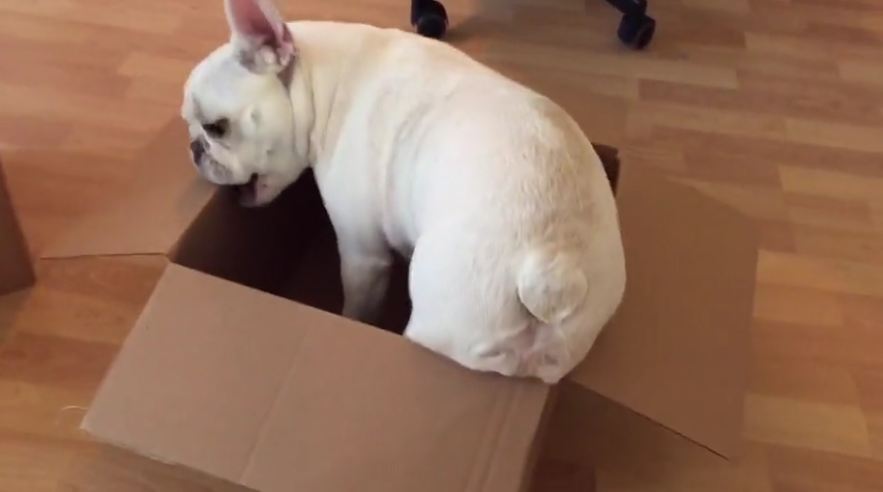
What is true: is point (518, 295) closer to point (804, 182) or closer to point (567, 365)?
point (567, 365)

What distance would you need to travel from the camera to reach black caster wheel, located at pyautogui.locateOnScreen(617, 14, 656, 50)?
2158 mm

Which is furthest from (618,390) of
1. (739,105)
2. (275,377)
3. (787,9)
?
(787,9)

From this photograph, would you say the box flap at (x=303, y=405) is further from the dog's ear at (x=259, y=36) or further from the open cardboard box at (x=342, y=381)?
the dog's ear at (x=259, y=36)

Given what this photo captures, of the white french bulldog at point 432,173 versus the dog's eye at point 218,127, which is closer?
the white french bulldog at point 432,173

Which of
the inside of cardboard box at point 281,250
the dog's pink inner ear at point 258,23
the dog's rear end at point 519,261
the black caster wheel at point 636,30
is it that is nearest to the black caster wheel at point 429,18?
the black caster wheel at point 636,30

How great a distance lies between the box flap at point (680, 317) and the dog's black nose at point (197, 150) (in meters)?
0.53

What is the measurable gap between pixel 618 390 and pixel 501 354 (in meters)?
0.15

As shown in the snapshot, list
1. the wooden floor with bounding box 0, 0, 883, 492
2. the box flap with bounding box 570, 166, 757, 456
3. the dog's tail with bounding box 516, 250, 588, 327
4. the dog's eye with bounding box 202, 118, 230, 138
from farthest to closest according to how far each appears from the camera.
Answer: the wooden floor with bounding box 0, 0, 883, 492
the dog's eye with bounding box 202, 118, 230, 138
the box flap with bounding box 570, 166, 757, 456
the dog's tail with bounding box 516, 250, 588, 327

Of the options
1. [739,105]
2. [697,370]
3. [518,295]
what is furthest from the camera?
[739,105]

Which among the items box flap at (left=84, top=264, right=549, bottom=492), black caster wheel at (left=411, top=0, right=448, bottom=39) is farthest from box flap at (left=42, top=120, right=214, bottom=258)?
black caster wheel at (left=411, top=0, right=448, bottom=39)

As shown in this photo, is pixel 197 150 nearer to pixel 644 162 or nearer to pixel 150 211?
pixel 150 211

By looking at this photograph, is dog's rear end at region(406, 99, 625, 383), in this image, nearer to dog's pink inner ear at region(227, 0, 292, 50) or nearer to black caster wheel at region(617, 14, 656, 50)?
dog's pink inner ear at region(227, 0, 292, 50)

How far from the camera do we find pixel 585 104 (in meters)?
1.45

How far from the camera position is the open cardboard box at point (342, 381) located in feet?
3.41
